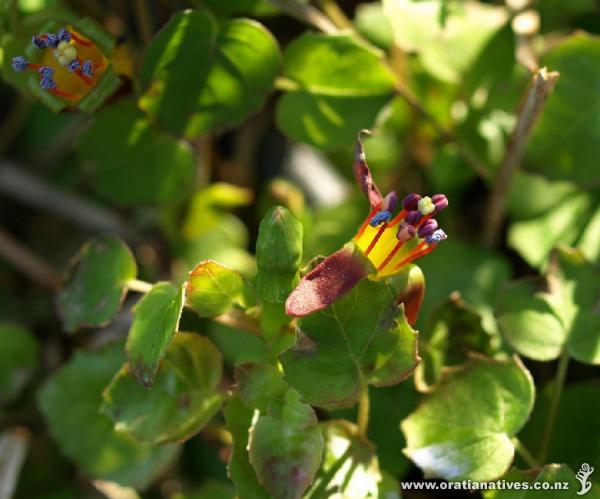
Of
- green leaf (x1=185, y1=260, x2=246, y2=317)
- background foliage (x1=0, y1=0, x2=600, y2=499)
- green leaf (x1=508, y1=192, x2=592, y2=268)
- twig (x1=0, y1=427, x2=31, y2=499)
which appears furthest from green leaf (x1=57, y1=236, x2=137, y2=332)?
green leaf (x1=508, y1=192, x2=592, y2=268)

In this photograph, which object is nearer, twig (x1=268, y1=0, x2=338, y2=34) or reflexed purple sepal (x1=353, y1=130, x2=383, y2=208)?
reflexed purple sepal (x1=353, y1=130, x2=383, y2=208)

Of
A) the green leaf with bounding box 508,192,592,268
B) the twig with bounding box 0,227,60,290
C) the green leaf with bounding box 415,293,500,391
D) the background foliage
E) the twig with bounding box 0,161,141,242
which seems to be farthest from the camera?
the twig with bounding box 0,161,141,242

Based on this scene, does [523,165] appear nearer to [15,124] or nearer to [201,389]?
[201,389]

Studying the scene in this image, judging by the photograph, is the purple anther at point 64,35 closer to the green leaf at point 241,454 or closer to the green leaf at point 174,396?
the green leaf at point 174,396

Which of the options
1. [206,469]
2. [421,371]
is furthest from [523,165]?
[206,469]

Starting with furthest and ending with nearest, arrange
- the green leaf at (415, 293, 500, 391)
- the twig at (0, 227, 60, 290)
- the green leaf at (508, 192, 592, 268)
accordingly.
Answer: the twig at (0, 227, 60, 290), the green leaf at (508, 192, 592, 268), the green leaf at (415, 293, 500, 391)

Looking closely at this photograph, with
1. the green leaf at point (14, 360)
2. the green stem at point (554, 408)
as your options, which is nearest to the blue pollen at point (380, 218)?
the green stem at point (554, 408)

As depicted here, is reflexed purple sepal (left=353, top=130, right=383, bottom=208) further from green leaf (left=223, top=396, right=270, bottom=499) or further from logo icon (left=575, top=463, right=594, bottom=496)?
logo icon (left=575, top=463, right=594, bottom=496)

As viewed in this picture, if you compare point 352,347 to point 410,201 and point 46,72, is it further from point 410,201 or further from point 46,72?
point 46,72
